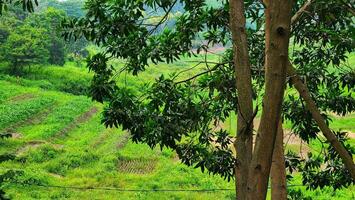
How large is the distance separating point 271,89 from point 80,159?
71.5 feet

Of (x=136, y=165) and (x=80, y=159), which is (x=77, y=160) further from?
(x=136, y=165)

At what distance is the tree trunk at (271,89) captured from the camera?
2.22m

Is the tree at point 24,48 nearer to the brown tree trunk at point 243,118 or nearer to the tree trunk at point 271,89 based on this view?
the brown tree trunk at point 243,118

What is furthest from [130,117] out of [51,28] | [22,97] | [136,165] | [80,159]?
[51,28]

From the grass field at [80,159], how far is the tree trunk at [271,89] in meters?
8.98

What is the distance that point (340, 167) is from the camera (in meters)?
6.61

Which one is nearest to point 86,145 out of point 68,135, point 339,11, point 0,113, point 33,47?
point 68,135

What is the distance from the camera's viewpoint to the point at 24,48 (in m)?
44.0

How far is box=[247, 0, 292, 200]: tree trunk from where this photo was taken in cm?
222

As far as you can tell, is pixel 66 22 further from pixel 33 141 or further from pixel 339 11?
pixel 33 141

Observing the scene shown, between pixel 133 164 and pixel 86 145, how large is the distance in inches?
200

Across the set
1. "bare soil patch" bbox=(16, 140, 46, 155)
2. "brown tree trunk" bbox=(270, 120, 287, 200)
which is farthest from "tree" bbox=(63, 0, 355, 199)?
"bare soil patch" bbox=(16, 140, 46, 155)

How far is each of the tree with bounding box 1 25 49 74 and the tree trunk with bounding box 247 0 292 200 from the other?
4451 centimetres

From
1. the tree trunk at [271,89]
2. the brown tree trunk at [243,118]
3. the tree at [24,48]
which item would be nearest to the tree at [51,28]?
the tree at [24,48]
